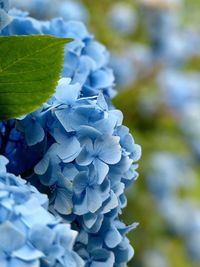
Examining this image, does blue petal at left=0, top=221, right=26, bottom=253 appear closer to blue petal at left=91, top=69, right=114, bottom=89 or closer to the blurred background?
blue petal at left=91, top=69, right=114, bottom=89

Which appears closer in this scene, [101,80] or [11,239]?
[11,239]

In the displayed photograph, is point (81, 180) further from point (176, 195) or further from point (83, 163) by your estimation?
point (176, 195)

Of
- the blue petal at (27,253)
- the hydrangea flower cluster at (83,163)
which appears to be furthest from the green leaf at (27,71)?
the blue petal at (27,253)

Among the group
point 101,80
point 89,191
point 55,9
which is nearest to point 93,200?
point 89,191

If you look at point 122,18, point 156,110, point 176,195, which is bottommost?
point 176,195

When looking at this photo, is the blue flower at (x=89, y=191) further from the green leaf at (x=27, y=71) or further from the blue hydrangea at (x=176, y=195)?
the blue hydrangea at (x=176, y=195)

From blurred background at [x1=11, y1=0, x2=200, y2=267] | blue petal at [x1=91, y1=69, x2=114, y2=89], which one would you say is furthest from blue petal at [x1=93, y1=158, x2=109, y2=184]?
blurred background at [x1=11, y1=0, x2=200, y2=267]
